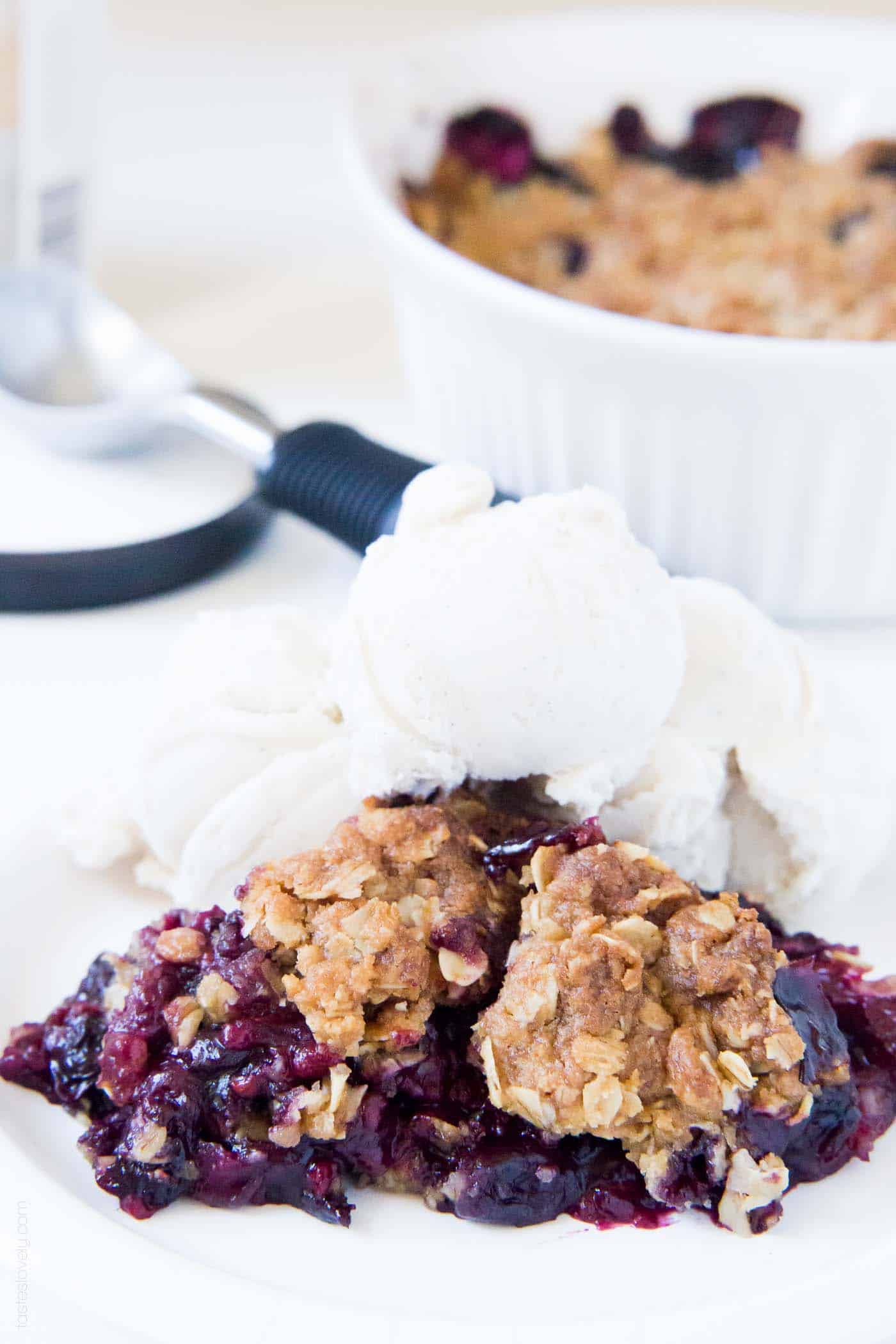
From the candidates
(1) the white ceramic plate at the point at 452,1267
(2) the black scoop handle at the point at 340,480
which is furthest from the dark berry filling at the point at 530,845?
(2) the black scoop handle at the point at 340,480

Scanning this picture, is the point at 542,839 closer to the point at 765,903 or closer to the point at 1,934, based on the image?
the point at 765,903

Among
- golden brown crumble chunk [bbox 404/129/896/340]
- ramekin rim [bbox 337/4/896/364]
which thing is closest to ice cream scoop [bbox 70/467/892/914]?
ramekin rim [bbox 337/4/896/364]

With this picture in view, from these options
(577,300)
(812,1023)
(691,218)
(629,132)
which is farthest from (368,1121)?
→ (629,132)

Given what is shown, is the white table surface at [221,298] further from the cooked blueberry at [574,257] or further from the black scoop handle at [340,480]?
the cooked blueberry at [574,257]

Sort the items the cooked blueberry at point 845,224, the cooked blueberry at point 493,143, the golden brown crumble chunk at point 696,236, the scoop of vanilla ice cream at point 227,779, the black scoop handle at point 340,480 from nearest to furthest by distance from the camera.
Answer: the scoop of vanilla ice cream at point 227,779 → the black scoop handle at point 340,480 → the golden brown crumble chunk at point 696,236 → the cooked blueberry at point 845,224 → the cooked blueberry at point 493,143

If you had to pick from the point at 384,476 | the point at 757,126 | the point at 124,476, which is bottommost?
the point at 124,476

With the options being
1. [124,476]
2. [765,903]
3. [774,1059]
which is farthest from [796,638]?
[124,476]

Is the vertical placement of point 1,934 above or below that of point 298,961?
below

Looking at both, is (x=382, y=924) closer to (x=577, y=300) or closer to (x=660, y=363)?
(x=660, y=363)
